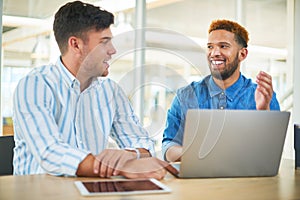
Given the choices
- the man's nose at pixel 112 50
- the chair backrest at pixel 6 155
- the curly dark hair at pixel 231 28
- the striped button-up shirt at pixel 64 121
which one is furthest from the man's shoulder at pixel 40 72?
the curly dark hair at pixel 231 28

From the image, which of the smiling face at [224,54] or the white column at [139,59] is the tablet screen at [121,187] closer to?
the white column at [139,59]

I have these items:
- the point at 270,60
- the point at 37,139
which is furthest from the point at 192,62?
the point at 270,60

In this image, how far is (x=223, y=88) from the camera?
245 centimetres

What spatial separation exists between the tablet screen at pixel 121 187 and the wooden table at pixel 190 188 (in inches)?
1.1

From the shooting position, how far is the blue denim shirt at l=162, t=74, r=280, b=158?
2.27 metres

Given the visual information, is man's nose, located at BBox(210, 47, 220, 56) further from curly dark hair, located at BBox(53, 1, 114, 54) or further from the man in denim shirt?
curly dark hair, located at BBox(53, 1, 114, 54)

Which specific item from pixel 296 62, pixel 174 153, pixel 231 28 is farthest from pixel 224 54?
pixel 296 62

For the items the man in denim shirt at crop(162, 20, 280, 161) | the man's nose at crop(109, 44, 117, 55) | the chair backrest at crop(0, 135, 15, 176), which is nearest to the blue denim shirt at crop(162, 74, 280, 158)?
the man in denim shirt at crop(162, 20, 280, 161)

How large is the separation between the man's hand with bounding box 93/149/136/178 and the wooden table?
0.31 feet

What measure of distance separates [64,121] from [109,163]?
36cm

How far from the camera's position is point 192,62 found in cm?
188

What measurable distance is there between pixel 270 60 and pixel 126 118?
A: 297 cm

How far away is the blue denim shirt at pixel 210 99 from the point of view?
2.27m

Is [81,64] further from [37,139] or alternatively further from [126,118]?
[37,139]
